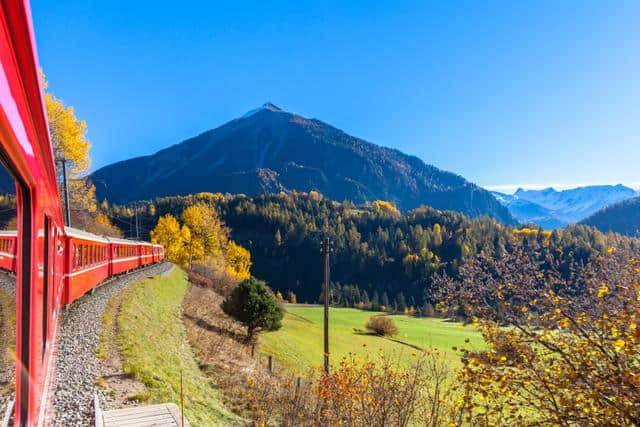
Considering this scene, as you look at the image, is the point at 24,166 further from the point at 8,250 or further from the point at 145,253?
the point at 145,253

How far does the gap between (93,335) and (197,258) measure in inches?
1509

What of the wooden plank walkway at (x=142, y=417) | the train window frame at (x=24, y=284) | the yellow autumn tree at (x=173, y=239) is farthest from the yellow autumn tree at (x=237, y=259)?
the train window frame at (x=24, y=284)

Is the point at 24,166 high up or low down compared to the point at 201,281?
up

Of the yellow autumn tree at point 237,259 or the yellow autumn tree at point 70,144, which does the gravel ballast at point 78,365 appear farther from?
the yellow autumn tree at point 237,259

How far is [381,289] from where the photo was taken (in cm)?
11431

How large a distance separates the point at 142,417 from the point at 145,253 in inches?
1034

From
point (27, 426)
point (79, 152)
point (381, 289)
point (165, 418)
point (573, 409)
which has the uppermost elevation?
point (79, 152)

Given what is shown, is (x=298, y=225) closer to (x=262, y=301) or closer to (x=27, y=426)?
(x=262, y=301)

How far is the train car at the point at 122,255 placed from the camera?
743 inches

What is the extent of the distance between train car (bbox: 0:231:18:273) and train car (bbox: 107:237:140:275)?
16980 millimetres

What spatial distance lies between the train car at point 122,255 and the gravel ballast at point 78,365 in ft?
18.1

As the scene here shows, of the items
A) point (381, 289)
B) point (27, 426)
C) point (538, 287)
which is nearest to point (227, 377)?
point (538, 287)

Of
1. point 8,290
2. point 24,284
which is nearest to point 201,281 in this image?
point 24,284

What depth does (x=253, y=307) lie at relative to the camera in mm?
20594
